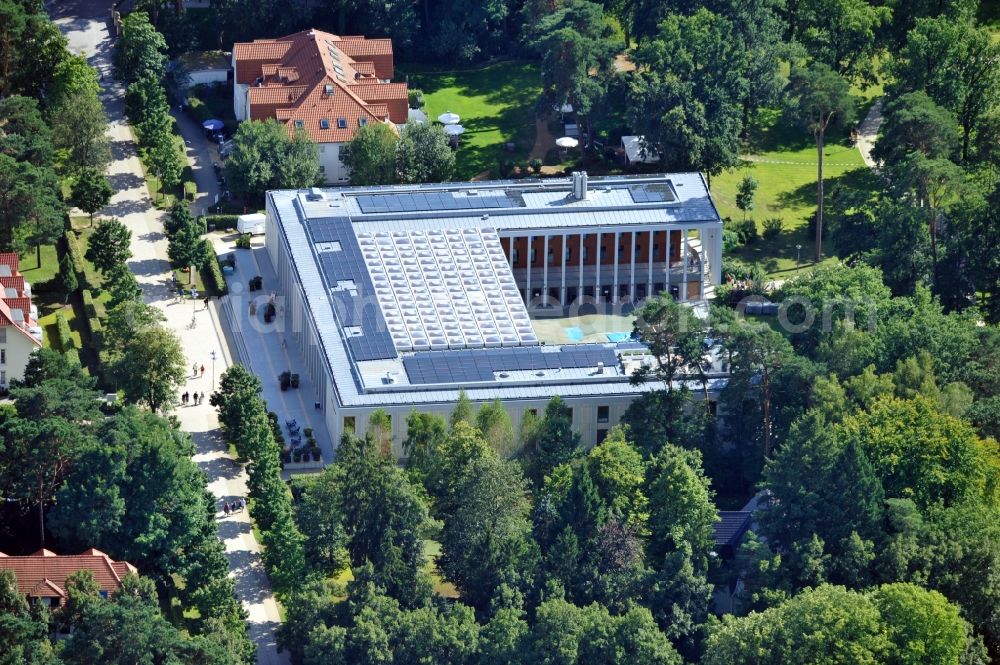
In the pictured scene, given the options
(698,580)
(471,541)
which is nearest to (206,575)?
(471,541)

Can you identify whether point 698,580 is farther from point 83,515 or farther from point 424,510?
point 83,515

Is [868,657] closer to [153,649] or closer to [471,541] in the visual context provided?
[471,541]

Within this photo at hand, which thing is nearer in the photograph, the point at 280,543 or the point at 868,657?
the point at 868,657

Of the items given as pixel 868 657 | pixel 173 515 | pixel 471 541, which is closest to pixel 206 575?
pixel 173 515

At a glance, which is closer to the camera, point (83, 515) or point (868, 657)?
point (868, 657)
